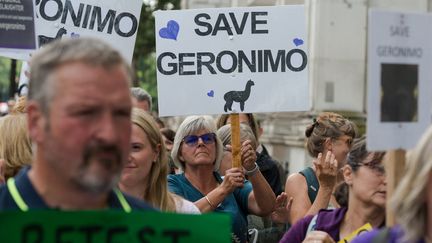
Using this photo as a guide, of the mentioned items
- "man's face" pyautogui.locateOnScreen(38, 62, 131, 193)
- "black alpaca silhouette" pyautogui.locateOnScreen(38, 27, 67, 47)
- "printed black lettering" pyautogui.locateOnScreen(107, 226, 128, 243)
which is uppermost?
"black alpaca silhouette" pyautogui.locateOnScreen(38, 27, 67, 47)

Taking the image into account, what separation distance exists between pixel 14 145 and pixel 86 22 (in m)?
2.37

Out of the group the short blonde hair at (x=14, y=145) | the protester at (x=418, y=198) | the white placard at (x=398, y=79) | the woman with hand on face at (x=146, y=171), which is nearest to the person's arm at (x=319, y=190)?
the woman with hand on face at (x=146, y=171)

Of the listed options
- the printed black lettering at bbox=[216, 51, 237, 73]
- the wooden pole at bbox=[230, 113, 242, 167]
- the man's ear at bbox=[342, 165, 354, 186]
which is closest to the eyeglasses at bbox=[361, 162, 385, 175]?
the man's ear at bbox=[342, 165, 354, 186]

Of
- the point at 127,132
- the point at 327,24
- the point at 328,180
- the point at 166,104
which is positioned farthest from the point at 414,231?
the point at 327,24

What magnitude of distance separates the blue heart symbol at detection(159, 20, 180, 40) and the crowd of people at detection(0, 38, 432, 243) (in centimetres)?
73

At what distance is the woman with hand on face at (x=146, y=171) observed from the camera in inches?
197

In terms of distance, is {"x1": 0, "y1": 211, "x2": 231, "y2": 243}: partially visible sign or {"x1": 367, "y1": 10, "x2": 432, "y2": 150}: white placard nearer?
{"x1": 0, "y1": 211, "x2": 231, "y2": 243}: partially visible sign

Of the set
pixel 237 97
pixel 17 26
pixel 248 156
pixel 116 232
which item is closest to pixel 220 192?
pixel 248 156

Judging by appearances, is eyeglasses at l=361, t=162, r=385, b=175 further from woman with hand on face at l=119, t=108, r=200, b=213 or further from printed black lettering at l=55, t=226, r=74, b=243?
printed black lettering at l=55, t=226, r=74, b=243

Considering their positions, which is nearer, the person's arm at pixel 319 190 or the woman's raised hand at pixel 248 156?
the person's arm at pixel 319 190

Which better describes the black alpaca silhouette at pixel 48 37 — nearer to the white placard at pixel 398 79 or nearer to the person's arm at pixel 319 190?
the person's arm at pixel 319 190

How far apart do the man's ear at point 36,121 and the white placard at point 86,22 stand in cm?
388

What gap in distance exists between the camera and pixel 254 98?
Result: 22.6 feet

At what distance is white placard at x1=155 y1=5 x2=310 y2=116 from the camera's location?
22.3ft
